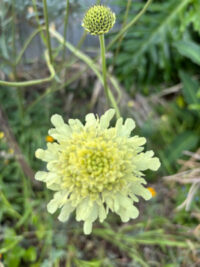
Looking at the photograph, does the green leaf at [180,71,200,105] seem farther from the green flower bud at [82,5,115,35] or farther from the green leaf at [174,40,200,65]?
the green flower bud at [82,5,115,35]

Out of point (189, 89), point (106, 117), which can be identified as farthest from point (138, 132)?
point (106, 117)

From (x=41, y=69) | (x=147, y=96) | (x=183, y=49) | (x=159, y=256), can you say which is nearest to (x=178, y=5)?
(x=183, y=49)

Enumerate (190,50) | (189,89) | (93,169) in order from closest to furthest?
(93,169)
(190,50)
(189,89)

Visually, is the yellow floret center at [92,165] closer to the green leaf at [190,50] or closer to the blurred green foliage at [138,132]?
the blurred green foliage at [138,132]

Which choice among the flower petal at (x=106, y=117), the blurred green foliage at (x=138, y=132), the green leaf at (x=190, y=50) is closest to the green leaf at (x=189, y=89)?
the blurred green foliage at (x=138, y=132)

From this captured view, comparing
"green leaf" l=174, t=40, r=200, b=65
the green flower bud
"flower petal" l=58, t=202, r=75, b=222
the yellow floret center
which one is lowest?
"flower petal" l=58, t=202, r=75, b=222

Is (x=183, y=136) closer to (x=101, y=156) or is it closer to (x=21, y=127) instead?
(x=21, y=127)

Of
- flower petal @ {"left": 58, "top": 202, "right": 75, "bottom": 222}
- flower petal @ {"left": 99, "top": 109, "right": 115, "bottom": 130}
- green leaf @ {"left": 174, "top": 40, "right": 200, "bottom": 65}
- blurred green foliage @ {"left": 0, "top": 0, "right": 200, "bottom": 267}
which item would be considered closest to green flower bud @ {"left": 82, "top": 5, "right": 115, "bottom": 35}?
flower petal @ {"left": 99, "top": 109, "right": 115, "bottom": 130}

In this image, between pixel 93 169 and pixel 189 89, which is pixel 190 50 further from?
pixel 93 169
